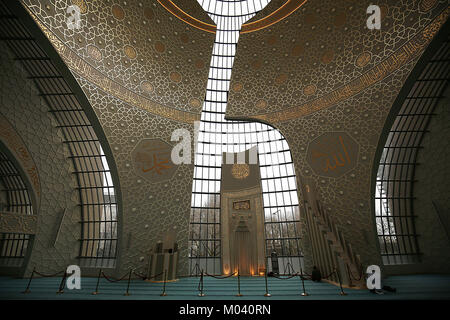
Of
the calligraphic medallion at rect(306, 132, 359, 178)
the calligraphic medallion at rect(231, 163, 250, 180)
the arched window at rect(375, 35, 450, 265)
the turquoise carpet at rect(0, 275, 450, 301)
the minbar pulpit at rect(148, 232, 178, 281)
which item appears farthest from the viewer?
the calligraphic medallion at rect(231, 163, 250, 180)

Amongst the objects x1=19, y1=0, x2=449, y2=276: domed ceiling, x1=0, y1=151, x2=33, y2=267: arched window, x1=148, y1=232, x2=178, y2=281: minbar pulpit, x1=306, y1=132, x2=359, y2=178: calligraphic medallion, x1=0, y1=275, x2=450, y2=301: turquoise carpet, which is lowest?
x1=0, y1=275, x2=450, y2=301: turquoise carpet

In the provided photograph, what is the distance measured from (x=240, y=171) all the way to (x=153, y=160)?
9.07m

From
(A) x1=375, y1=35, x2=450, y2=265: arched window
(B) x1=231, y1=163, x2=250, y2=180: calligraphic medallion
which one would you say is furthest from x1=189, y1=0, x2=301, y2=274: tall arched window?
(A) x1=375, y1=35, x2=450, y2=265: arched window

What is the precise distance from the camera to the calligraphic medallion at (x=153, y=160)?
1565 centimetres

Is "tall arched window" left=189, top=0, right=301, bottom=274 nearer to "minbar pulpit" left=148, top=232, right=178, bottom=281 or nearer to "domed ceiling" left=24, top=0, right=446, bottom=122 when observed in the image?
"domed ceiling" left=24, top=0, right=446, bottom=122

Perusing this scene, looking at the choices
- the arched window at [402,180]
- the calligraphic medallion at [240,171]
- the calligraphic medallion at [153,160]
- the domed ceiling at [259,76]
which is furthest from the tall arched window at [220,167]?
Result: the arched window at [402,180]

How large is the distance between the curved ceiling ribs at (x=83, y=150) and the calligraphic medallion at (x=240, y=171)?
434 inches

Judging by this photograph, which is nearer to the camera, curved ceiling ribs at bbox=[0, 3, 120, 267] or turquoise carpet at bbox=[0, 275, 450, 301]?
turquoise carpet at bbox=[0, 275, 450, 301]

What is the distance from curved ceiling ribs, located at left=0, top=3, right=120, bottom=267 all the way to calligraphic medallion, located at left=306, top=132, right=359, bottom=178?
1427cm

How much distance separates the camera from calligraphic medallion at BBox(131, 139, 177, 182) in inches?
616

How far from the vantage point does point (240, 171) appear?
22.0 m

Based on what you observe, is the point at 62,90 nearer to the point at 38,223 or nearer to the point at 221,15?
the point at 38,223

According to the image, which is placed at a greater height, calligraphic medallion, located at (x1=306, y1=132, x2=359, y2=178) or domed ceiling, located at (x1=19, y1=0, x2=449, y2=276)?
domed ceiling, located at (x1=19, y1=0, x2=449, y2=276)

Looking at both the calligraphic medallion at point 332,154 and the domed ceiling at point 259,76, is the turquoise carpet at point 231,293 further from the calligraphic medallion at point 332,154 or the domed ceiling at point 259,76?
the calligraphic medallion at point 332,154
